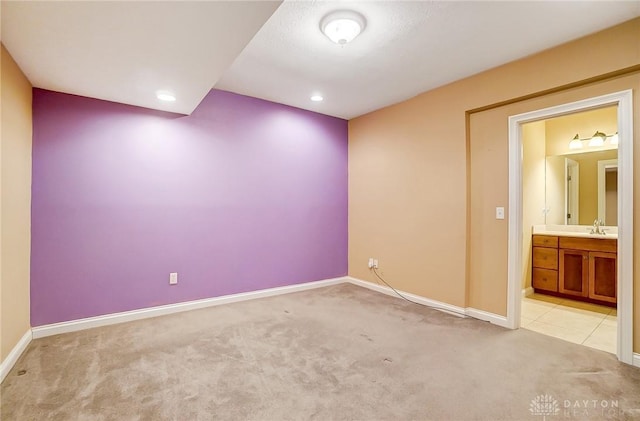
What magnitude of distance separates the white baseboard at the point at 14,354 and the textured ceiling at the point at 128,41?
2.16 metres

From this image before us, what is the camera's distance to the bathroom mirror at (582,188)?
12.2 ft

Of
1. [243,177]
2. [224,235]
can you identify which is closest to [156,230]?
[224,235]

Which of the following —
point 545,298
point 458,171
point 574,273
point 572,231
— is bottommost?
point 545,298

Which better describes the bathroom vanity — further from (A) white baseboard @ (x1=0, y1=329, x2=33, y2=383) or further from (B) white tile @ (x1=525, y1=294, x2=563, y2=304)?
(A) white baseboard @ (x1=0, y1=329, x2=33, y2=383)

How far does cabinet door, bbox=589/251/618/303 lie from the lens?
3.45 m

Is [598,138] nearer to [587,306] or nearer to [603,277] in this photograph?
[603,277]

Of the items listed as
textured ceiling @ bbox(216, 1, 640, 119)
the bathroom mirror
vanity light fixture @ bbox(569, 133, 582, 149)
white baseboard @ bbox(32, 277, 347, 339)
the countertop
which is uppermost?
textured ceiling @ bbox(216, 1, 640, 119)

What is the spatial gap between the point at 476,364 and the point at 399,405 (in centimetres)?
84

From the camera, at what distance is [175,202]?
130 inches

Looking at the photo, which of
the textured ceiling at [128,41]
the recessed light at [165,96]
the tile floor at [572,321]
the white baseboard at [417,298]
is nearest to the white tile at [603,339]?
the tile floor at [572,321]

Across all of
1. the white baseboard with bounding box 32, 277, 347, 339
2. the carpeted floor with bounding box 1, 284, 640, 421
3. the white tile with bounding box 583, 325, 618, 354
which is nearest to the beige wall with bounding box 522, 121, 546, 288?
the white tile with bounding box 583, 325, 618, 354

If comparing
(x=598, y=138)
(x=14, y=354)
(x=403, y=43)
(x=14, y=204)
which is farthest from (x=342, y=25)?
(x=598, y=138)

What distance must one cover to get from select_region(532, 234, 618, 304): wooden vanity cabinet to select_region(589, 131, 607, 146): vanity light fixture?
1.30 meters

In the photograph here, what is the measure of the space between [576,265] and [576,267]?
0.03m
